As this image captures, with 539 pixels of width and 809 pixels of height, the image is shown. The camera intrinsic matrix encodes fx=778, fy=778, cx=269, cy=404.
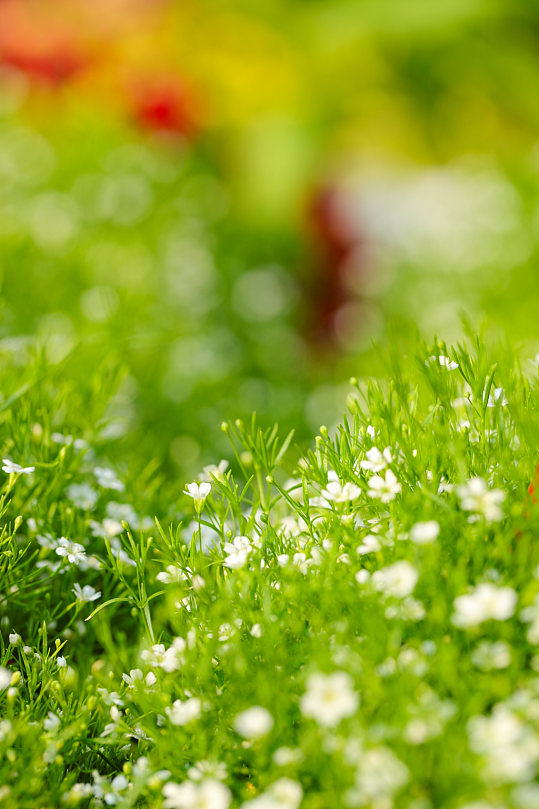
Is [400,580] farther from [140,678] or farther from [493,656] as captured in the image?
[140,678]

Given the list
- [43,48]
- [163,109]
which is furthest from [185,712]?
[43,48]

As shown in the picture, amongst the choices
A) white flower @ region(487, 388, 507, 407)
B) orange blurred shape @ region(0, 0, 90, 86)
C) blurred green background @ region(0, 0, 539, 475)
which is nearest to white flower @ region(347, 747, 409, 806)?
white flower @ region(487, 388, 507, 407)

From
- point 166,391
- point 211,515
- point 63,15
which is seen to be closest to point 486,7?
point 63,15

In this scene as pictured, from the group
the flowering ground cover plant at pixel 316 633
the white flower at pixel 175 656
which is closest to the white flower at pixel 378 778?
the flowering ground cover plant at pixel 316 633

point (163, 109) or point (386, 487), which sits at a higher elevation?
point (163, 109)

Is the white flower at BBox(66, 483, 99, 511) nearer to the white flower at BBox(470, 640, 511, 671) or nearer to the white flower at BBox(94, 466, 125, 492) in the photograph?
the white flower at BBox(94, 466, 125, 492)
